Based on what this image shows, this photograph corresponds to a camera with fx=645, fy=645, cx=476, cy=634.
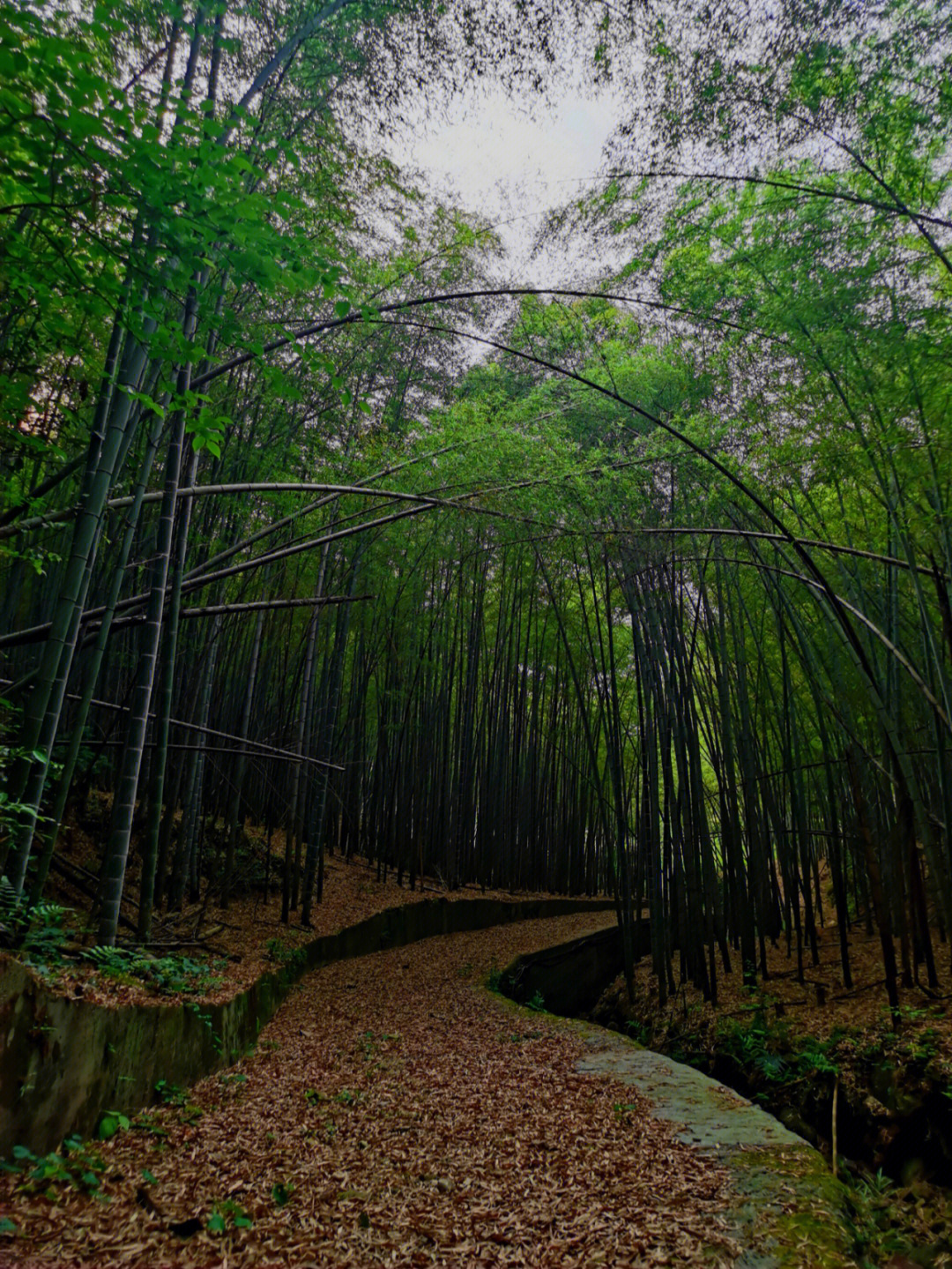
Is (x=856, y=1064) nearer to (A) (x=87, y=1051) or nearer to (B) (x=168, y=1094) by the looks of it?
(B) (x=168, y=1094)

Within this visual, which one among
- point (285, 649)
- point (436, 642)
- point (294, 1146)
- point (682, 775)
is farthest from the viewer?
point (436, 642)

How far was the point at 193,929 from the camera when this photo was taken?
3.66 metres

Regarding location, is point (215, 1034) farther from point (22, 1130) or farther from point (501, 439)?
point (501, 439)

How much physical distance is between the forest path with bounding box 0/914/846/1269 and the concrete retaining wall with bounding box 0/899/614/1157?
105 millimetres

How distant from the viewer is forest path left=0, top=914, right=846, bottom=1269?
1378mm

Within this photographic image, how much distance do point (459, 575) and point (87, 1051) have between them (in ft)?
18.3

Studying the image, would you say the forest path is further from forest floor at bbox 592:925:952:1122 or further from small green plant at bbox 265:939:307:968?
forest floor at bbox 592:925:952:1122

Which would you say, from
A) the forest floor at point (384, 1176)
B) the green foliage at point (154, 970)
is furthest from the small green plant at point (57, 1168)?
the green foliage at point (154, 970)

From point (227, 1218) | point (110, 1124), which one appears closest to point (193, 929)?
point (110, 1124)

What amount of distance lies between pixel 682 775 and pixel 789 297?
Answer: 2.90m

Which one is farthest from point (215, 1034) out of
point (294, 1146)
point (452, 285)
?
point (452, 285)

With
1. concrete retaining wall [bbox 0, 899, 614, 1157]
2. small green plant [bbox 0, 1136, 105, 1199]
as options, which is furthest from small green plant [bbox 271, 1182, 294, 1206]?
concrete retaining wall [bbox 0, 899, 614, 1157]

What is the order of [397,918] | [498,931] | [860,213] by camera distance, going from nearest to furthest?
[860,213]
[397,918]
[498,931]

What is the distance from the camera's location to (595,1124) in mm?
2189
